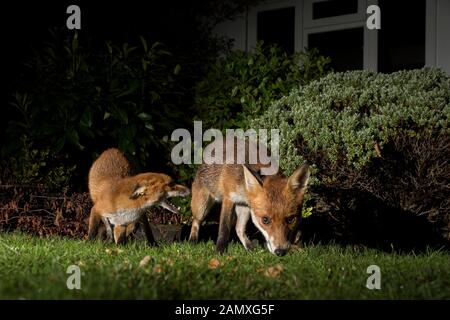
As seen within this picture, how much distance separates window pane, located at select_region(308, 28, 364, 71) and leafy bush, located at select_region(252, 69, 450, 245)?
376 centimetres

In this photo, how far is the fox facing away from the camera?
16.9ft

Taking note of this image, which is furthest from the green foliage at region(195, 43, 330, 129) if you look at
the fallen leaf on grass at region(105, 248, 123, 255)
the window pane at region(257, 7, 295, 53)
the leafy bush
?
the fallen leaf on grass at region(105, 248, 123, 255)

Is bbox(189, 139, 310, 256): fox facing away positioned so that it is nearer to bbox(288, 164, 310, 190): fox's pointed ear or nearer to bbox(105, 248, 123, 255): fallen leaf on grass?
bbox(288, 164, 310, 190): fox's pointed ear

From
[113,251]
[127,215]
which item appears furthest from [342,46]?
[113,251]

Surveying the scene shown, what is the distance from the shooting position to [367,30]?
10.1 metres

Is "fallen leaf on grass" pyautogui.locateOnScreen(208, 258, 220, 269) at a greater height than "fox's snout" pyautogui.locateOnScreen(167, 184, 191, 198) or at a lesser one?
lesser

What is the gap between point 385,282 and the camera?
4328 millimetres

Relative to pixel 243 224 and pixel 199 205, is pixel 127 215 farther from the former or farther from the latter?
pixel 243 224

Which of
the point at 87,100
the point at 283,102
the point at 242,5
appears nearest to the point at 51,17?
the point at 87,100

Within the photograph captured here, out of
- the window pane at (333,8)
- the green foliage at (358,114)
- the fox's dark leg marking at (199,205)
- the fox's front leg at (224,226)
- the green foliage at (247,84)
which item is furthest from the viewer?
the window pane at (333,8)

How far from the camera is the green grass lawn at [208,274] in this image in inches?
147

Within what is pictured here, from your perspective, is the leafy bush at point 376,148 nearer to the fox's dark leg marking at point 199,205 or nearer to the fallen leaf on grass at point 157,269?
the fox's dark leg marking at point 199,205

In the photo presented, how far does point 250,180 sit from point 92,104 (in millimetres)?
3961

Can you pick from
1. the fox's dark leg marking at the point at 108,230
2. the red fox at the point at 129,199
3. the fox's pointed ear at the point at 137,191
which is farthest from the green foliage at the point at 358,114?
the fox's dark leg marking at the point at 108,230
